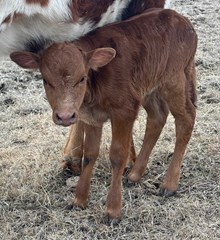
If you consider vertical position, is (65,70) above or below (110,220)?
above

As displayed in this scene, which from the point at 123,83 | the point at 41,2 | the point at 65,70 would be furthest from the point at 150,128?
the point at 41,2

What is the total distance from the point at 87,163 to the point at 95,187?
0.95 ft

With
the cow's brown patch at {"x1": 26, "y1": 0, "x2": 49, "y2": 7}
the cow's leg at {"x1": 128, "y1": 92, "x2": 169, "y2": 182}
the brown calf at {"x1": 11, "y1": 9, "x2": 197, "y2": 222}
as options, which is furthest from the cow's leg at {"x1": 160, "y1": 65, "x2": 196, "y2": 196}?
the cow's brown patch at {"x1": 26, "y1": 0, "x2": 49, "y2": 7}

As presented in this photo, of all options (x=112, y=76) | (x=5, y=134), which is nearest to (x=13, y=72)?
(x=5, y=134)

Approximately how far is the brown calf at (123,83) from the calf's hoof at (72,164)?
402 millimetres

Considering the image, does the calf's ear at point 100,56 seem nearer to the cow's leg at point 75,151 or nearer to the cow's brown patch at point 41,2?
the cow's brown patch at point 41,2

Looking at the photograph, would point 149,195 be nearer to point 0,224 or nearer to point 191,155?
point 191,155

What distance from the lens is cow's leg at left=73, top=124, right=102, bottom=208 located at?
376 cm

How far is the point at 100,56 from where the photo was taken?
11.0 ft

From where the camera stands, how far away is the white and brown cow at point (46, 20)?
3191mm

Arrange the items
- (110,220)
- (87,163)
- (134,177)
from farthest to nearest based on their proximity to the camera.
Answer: (134,177), (87,163), (110,220)

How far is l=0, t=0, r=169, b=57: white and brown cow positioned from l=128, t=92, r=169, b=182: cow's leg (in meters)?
0.71

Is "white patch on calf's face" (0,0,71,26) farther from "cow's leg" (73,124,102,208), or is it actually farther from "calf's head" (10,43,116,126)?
"cow's leg" (73,124,102,208)

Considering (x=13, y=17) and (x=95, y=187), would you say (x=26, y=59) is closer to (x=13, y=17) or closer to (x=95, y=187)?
(x=13, y=17)
